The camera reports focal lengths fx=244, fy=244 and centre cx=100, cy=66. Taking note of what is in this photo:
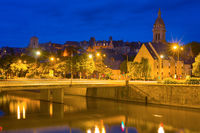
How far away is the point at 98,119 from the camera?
45.6m

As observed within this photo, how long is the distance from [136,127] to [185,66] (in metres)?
73.9

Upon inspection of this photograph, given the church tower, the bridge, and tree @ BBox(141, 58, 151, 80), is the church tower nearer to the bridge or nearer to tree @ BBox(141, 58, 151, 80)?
tree @ BBox(141, 58, 151, 80)

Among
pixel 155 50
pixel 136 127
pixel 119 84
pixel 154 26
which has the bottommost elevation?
pixel 136 127

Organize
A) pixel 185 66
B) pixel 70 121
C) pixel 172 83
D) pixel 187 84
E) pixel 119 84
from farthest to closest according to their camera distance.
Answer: pixel 185 66 → pixel 119 84 → pixel 172 83 → pixel 187 84 → pixel 70 121

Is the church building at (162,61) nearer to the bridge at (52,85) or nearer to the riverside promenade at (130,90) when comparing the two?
the riverside promenade at (130,90)

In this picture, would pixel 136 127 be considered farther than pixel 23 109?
No

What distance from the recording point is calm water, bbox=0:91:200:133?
38.4m

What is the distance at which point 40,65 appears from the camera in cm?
10375

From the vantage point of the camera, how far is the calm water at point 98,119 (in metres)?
38.4

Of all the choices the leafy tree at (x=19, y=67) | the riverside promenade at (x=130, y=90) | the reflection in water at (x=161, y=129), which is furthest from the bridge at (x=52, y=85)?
the leafy tree at (x=19, y=67)

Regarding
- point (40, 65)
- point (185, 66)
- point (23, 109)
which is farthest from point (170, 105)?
A: point (40, 65)

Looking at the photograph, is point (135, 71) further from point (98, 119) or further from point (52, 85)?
point (98, 119)

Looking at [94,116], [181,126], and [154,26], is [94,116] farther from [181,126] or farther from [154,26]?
[154,26]

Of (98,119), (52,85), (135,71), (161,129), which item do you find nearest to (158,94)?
(98,119)
